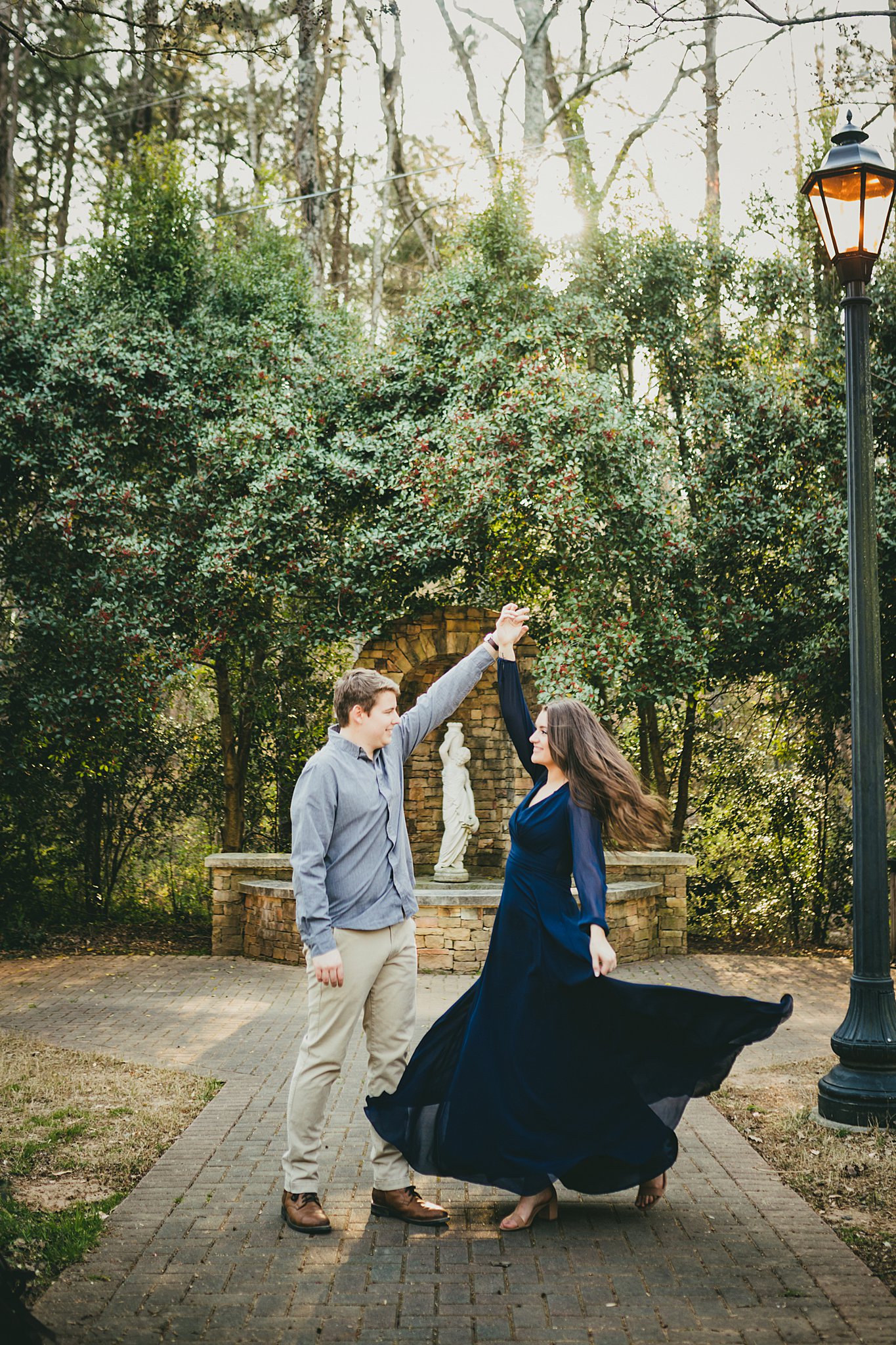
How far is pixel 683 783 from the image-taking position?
1255 centimetres

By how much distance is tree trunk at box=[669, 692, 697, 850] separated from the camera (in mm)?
12281

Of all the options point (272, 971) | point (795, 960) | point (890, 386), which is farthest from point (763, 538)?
point (272, 971)

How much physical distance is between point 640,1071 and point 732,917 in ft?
29.5

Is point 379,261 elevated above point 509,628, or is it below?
above

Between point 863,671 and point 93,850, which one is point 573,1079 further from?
point 93,850

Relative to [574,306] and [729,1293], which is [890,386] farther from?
[729,1293]

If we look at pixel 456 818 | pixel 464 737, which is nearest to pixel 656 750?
pixel 464 737

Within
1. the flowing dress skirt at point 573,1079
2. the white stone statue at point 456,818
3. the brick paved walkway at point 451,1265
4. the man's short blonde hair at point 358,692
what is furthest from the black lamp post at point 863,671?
the white stone statue at point 456,818

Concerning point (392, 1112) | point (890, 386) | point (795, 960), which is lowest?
point (795, 960)

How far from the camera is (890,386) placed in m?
10.6

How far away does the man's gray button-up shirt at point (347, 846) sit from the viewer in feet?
12.5

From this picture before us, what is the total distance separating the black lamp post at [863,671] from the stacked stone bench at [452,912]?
14.3ft

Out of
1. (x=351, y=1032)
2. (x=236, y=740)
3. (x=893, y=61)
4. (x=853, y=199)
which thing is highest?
(x=893, y=61)

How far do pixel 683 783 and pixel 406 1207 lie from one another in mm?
9083
